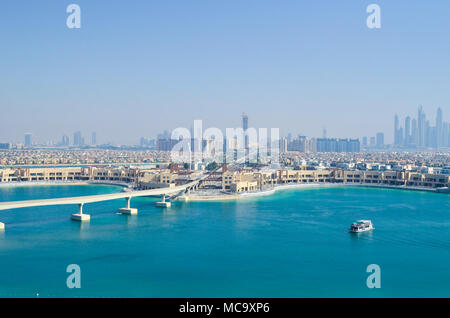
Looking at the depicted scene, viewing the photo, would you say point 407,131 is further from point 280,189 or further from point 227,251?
point 227,251

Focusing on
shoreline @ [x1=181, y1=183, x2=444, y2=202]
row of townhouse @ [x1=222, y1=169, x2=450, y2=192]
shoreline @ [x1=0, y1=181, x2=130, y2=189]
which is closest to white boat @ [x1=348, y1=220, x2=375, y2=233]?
shoreline @ [x1=181, y1=183, x2=444, y2=202]

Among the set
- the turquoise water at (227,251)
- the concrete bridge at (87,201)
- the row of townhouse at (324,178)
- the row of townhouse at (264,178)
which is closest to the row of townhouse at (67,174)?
the row of townhouse at (264,178)

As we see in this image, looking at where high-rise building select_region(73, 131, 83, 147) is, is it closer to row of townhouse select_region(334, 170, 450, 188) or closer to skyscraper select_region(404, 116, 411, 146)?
skyscraper select_region(404, 116, 411, 146)

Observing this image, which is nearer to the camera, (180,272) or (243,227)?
(180,272)

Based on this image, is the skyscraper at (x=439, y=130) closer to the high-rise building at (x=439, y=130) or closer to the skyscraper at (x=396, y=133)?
the high-rise building at (x=439, y=130)

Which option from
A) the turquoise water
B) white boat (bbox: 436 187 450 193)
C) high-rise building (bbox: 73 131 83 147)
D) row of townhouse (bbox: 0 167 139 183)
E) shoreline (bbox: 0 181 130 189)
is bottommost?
the turquoise water
